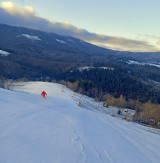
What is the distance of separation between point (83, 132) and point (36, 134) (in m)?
4.07

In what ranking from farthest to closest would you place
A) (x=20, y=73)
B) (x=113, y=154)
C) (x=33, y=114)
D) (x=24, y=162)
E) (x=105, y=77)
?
(x=20, y=73), (x=105, y=77), (x=33, y=114), (x=113, y=154), (x=24, y=162)

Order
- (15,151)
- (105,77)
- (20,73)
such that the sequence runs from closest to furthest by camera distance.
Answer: (15,151)
(105,77)
(20,73)

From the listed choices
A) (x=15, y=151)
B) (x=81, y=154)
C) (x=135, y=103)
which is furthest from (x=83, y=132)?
(x=135, y=103)

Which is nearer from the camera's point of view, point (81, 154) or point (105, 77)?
point (81, 154)

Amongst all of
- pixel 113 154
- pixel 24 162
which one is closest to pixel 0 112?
pixel 113 154

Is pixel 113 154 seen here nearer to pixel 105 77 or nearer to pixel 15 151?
pixel 15 151

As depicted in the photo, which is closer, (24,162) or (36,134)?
(24,162)

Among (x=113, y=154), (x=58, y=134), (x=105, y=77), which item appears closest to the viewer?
(x=113, y=154)

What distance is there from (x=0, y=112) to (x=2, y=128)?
469cm

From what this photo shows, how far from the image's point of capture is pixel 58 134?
2056 cm

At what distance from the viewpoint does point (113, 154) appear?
19.1 meters

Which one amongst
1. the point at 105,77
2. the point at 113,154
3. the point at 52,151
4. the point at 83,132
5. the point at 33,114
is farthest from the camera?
the point at 105,77

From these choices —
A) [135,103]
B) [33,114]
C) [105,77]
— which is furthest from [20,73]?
[33,114]

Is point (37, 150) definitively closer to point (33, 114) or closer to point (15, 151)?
point (15, 151)
